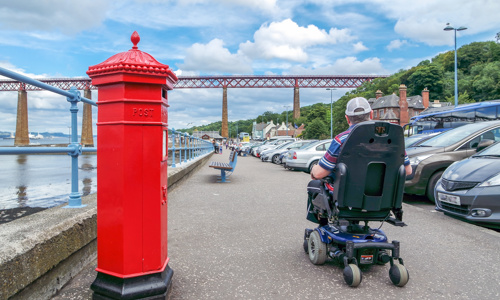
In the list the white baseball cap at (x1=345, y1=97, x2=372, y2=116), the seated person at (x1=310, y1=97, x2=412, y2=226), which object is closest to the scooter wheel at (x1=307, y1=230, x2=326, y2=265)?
the seated person at (x1=310, y1=97, x2=412, y2=226)

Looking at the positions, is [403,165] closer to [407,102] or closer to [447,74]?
[407,102]

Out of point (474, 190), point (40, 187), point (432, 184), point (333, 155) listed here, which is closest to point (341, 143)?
→ point (333, 155)

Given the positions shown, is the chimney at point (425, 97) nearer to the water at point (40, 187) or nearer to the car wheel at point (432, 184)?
the water at point (40, 187)

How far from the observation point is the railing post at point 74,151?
12.4 ft

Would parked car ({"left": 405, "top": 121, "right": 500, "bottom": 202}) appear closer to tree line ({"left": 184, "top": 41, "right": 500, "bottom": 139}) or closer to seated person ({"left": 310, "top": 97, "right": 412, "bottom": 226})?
seated person ({"left": 310, "top": 97, "right": 412, "bottom": 226})

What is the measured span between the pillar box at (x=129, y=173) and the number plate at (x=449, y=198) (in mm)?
4721

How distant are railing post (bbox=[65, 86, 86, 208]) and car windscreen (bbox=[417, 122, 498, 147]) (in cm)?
732

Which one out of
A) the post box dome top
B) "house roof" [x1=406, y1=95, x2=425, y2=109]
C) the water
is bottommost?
the water

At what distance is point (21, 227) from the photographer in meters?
2.82

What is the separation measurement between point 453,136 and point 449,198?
10.3 feet

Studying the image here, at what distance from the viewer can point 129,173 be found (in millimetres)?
2557

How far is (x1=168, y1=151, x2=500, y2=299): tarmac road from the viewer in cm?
301

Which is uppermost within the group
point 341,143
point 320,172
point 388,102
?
point 388,102

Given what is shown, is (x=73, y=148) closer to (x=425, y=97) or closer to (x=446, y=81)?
(x=425, y=97)
